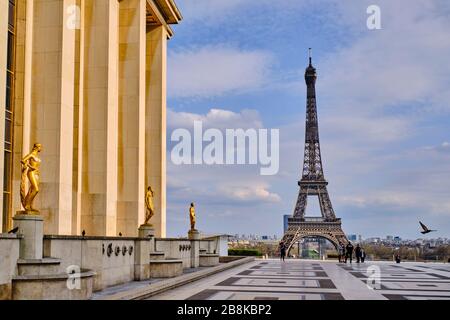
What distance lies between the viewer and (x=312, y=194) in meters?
114

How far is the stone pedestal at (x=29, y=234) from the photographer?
1761 cm

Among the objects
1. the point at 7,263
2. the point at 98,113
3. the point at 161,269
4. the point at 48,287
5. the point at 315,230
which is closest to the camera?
the point at 7,263

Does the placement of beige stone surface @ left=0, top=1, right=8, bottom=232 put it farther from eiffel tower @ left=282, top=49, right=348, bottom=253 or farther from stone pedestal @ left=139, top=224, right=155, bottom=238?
eiffel tower @ left=282, top=49, right=348, bottom=253

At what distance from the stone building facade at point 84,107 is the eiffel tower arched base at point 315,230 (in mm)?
56009

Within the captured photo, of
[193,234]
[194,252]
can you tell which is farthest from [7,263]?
[193,234]

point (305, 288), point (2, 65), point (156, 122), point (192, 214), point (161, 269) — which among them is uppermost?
point (156, 122)

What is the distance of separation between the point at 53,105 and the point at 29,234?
37.1 feet

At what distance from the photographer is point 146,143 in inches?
1916

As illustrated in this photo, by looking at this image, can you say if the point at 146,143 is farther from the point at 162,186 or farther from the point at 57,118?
the point at 57,118

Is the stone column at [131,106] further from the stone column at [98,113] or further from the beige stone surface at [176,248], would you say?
the stone column at [98,113]

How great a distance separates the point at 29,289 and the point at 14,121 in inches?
515

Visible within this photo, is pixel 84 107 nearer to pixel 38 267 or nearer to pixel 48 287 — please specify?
pixel 38 267

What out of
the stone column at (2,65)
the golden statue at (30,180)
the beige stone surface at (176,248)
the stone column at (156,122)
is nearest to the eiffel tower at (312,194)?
the stone column at (156,122)
